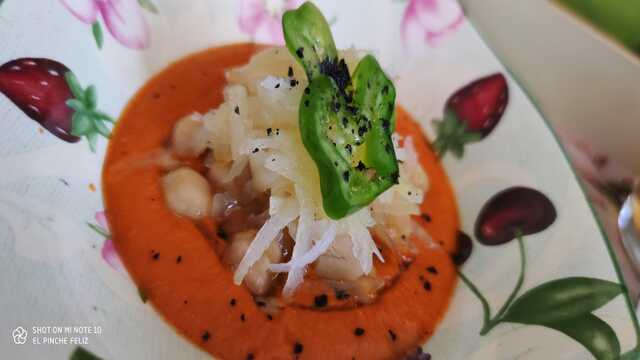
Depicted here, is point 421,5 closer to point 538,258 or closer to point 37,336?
point 538,258

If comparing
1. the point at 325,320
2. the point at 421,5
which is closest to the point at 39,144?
the point at 325,320

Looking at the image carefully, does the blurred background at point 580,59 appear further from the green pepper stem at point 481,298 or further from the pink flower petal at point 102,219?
the pink flower petal at point 102,219

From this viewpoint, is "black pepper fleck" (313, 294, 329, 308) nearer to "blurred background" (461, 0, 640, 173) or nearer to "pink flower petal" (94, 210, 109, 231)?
"pink flower petal" (94, 210, 109, 231)

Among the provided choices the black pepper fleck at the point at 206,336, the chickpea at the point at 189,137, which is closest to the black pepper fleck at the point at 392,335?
the black pepper fleck at the point at 206,336

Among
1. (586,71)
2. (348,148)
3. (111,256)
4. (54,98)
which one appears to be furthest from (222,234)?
(586,71)

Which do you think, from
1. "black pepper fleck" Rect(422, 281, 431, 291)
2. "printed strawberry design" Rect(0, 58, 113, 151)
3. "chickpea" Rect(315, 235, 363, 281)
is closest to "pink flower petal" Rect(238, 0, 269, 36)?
"printed strawberry design" Rect(0, 58, 113, 151)

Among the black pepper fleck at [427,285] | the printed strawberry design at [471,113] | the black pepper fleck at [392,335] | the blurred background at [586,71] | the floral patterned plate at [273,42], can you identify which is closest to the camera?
the floral patterned plate at [273,42]

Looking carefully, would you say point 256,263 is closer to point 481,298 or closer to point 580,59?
point 481,298
